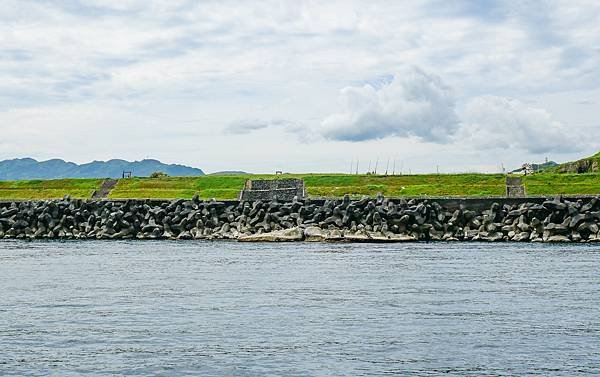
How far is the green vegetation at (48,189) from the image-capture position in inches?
3898

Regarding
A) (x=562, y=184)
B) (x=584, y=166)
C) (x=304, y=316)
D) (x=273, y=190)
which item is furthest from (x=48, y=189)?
(x=304, y=316)

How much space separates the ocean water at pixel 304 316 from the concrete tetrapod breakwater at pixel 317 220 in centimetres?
1290

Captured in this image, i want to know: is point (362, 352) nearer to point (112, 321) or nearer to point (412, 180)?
point (112, 321)

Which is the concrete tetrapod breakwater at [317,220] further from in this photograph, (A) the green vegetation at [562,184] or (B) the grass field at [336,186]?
(A) the green vegetation at [562,184]

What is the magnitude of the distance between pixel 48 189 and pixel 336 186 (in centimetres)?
3230

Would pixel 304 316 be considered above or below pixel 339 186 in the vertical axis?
below

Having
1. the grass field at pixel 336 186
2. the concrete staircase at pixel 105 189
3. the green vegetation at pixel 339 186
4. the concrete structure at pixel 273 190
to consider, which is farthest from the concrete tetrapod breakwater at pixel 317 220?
the concrete staircase at pixel 105 189

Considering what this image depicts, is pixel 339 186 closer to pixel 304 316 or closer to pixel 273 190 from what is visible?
pixel 273 190

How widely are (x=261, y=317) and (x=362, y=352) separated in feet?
18.6

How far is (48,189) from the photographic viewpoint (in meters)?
105

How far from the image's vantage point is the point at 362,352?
70.5 feet

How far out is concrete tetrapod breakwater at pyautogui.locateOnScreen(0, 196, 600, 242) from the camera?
194 ft

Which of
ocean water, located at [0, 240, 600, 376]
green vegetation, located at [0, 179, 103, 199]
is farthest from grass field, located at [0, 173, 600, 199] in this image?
ocean water, located at [0, 240, 600, 376]

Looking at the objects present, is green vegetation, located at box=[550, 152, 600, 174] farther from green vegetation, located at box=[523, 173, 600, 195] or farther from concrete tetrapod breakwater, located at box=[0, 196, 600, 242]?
concrete tetrapod breakwater, located at box=[0, 196, 600, 242]
